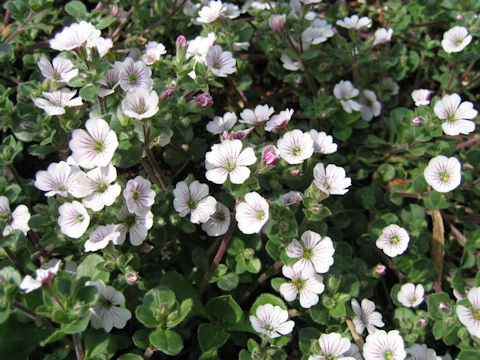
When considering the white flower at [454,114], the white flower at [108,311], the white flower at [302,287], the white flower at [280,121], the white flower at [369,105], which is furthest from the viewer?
the white flower at [369,105]

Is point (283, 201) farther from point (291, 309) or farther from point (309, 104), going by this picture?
point (309, 104)

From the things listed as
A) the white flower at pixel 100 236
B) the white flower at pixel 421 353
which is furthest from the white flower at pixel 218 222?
the white flower at pixel 421 353

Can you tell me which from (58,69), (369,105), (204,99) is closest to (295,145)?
(204,99)

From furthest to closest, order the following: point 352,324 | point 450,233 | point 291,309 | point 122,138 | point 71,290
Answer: point 450,233
point 291,309
point 352,324
point 122,138
point 71,290

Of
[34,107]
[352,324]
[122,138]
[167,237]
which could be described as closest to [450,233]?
[352,324]

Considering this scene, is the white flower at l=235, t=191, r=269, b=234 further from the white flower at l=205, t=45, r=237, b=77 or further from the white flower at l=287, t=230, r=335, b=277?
the white flower at l=205, t=45, r=237, b=77

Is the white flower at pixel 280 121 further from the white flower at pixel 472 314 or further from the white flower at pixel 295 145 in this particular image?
the white flower at pixel 472 314

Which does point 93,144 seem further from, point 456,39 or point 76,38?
point 456,39
